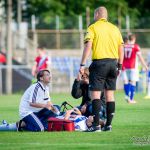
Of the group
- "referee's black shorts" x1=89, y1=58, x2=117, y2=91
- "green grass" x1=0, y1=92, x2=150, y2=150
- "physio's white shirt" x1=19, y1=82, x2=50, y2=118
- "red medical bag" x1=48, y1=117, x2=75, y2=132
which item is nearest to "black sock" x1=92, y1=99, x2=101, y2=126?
"referee's black shorts" x1=89, y1=58, x2=117, y2=91

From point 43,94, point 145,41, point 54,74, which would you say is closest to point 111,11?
point 145,41

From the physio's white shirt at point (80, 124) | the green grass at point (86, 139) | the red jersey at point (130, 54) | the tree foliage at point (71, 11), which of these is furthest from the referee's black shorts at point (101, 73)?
the tree foliage at point (71, 11)

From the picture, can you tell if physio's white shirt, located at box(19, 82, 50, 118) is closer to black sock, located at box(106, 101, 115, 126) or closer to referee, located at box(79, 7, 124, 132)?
referee, located at box(79, 7, 124, 132)

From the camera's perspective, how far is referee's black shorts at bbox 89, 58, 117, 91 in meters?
16.4

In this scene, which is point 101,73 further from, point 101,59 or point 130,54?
point 130,54

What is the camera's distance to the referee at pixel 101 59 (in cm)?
1641

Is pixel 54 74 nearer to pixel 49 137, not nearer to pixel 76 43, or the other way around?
pixel 76 43

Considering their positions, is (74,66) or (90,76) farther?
(74,66)

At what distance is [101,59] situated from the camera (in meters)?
16.5

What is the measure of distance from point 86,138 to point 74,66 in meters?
28.6

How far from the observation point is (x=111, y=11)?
50.6 meters

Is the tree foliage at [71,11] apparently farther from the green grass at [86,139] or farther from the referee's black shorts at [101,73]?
the referee's black shorts at [101,73]

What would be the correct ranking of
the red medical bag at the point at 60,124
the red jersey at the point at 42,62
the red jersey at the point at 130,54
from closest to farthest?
the red medical bag at the point at 60,124, the red jersey at the point at 130,54, the red jersey at the point at 42,62

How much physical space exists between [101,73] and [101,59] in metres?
0.26
